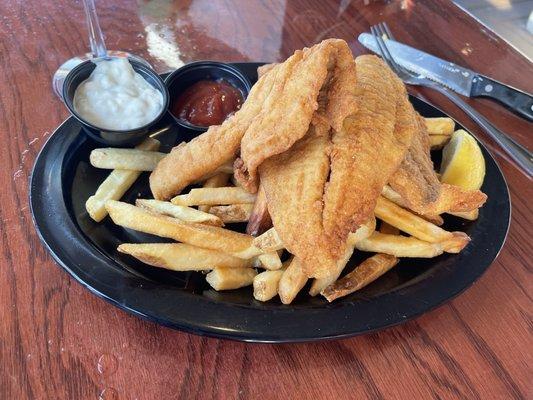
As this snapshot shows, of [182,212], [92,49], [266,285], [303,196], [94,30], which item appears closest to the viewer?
[303,196]

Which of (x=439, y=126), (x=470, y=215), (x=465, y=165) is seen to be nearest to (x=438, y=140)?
(x=439, y=126)

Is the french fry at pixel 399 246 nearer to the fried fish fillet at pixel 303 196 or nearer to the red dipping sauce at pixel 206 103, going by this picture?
the fried fish fillet at pixel 303 196

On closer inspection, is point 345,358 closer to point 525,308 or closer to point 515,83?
point 525,308

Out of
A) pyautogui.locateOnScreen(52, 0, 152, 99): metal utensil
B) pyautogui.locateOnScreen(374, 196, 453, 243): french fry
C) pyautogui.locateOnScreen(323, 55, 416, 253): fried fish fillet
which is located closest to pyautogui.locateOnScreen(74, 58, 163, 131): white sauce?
pyautogui.locateOnScreen(52, 0, 152, 99): metal utensil

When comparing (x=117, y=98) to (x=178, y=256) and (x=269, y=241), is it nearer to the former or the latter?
(x=178, y=256)

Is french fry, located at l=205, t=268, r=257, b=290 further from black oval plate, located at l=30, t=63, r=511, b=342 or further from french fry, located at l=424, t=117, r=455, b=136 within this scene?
french fry, located at l=424, t=117, r=455, b=136
